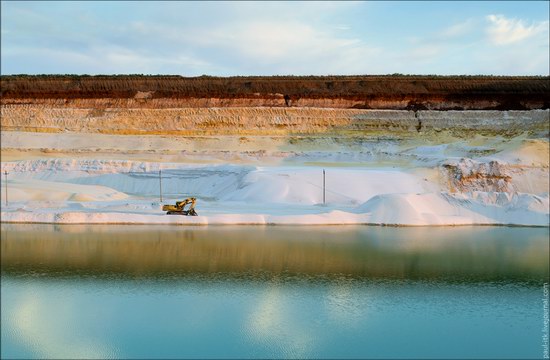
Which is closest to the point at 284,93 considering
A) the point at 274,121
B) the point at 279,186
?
the point at 274,121

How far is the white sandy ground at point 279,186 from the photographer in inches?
797

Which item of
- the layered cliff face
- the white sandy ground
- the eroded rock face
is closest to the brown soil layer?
the layered cliff face

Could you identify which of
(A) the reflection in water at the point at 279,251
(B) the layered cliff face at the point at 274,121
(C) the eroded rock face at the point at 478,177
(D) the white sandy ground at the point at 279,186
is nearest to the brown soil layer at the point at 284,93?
(B) the layered cliff face at the point at 274,121

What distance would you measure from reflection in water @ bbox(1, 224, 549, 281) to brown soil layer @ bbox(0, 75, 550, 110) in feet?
62.0

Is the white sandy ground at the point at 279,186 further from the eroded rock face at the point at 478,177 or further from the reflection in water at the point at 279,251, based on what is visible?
the reflection in water at the point at 279,251

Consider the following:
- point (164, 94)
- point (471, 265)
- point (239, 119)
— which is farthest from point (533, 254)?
point (164, 94)

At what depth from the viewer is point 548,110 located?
117 ft

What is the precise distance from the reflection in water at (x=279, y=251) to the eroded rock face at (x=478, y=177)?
532 centimetres

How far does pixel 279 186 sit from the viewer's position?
23297 millimetres

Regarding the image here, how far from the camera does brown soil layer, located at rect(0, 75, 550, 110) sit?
37031 millimetres

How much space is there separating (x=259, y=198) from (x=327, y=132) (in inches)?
523

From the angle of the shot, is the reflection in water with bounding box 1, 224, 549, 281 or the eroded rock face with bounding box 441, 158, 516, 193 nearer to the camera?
the reflection in water with bounding box 1, 224, 549, 281

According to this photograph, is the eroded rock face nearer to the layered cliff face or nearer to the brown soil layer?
the layered cliff face

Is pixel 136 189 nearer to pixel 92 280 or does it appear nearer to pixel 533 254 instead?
pixel 92 280
